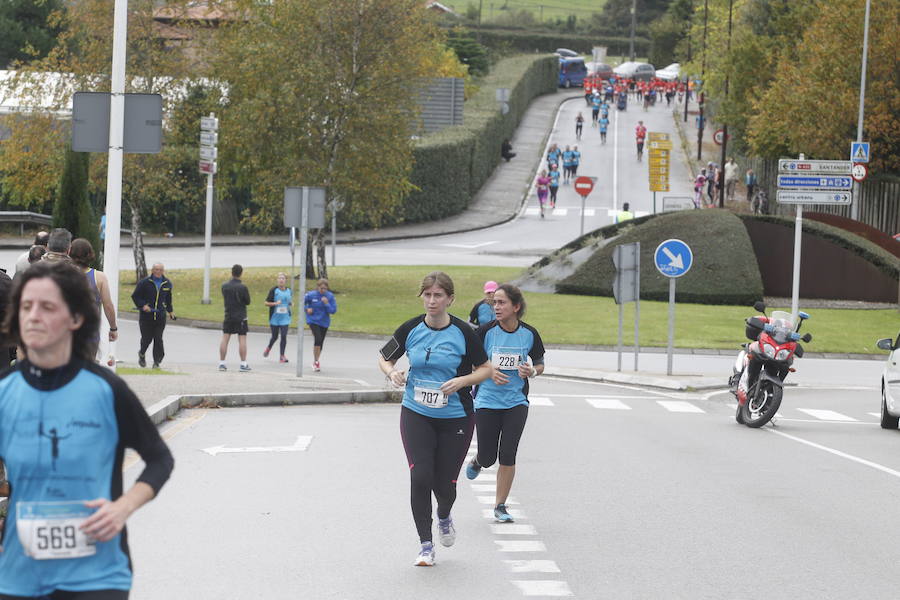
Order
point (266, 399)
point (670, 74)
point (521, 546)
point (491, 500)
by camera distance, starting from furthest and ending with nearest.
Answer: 1. point (670, 74)
2. point (266, 399)
3. point (491, 500)
4. point (521, 546)

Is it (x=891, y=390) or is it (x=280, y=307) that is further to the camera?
(x=280, y=307)

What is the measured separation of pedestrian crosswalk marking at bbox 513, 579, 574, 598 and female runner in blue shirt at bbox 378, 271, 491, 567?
0.68 meters

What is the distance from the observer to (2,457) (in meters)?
4.82

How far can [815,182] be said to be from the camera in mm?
27875

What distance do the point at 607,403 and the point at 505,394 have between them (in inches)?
446

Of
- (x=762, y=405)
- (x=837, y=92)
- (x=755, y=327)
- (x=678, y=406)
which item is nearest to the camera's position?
(x=762, y=405)

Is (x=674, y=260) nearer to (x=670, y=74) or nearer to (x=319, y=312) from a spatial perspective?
(x=319, y=312)

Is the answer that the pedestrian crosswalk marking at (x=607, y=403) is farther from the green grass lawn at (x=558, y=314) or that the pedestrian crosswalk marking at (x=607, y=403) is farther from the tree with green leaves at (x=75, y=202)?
the tree with green leaves at (x=75, y=202)

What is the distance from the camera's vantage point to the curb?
1633 cm

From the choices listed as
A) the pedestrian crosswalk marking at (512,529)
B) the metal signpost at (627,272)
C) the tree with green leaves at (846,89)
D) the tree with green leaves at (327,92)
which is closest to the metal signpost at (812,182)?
the metal signpost at (627,272)

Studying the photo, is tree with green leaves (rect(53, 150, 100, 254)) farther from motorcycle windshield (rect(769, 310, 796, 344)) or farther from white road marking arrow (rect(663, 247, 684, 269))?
motorcycle windshield (rect(769, 310, 796, 344))

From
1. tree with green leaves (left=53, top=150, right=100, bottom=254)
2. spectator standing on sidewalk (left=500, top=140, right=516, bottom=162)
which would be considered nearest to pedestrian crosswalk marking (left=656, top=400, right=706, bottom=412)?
tree with green leaves (left=53, top=150, right=100, bottom=254)

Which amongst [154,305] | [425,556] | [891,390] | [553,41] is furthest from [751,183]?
[553,41]

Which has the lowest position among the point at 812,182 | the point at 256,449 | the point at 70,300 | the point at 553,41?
the point at 256,449
